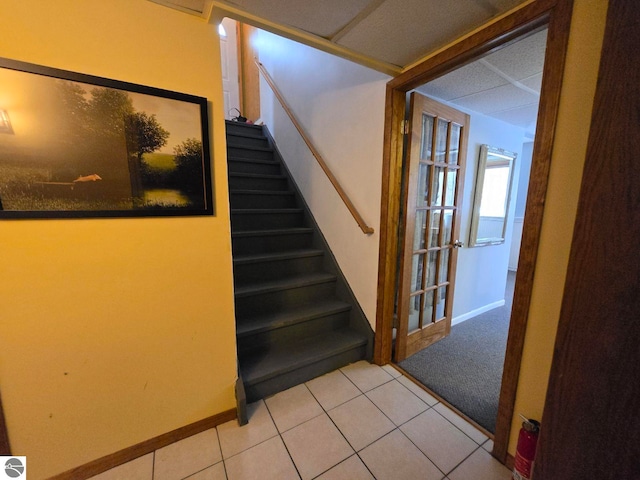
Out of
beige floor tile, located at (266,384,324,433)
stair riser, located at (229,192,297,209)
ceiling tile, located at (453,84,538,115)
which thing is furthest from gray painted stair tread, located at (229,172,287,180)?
beige floor tile, located at (266,384,324,433)

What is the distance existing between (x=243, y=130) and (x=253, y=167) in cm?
80

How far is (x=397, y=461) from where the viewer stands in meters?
1.21

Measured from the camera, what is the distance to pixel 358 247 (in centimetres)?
203

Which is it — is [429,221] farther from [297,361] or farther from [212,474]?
[212,474]

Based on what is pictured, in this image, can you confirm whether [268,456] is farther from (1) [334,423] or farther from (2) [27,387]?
(2) [27,387]

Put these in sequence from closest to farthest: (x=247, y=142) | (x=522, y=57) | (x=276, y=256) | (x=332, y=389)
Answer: (x=522, y=57), (x=332, y=389), (x=276, y=256), (x=247, y=142)

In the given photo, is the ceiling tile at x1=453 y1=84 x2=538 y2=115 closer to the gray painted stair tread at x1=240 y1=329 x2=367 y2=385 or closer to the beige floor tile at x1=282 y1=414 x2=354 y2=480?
the gray painted stair tread at x1=240 y1=329 x2=367 y2=385

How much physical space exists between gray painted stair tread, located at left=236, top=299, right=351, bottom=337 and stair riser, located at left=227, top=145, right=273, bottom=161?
1.90 m

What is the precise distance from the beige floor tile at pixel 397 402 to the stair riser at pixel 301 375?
0.96 ft

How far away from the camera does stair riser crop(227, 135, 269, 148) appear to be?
9.85ft

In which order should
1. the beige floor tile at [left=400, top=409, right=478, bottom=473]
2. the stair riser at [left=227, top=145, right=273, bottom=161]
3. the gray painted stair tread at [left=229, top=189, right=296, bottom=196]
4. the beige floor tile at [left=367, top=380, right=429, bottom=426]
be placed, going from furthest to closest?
1. the stair riser at [left=227, top=145, right=273, bottom=161]
2. the gray painted stair tread at [left=229, top=189, right=296, bottom=196]
3. the beige floor tile at [left=367, top=380, right=429, bottom=426]
4. the beige floor tile at [left=400, top=409, right=478, bottom=473]

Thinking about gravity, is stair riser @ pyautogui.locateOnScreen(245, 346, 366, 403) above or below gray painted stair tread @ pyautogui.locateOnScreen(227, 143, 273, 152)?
below

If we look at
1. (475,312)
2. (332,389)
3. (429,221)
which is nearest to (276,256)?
(332,389)

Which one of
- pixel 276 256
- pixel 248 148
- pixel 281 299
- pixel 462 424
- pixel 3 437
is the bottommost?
pixel 462 424
